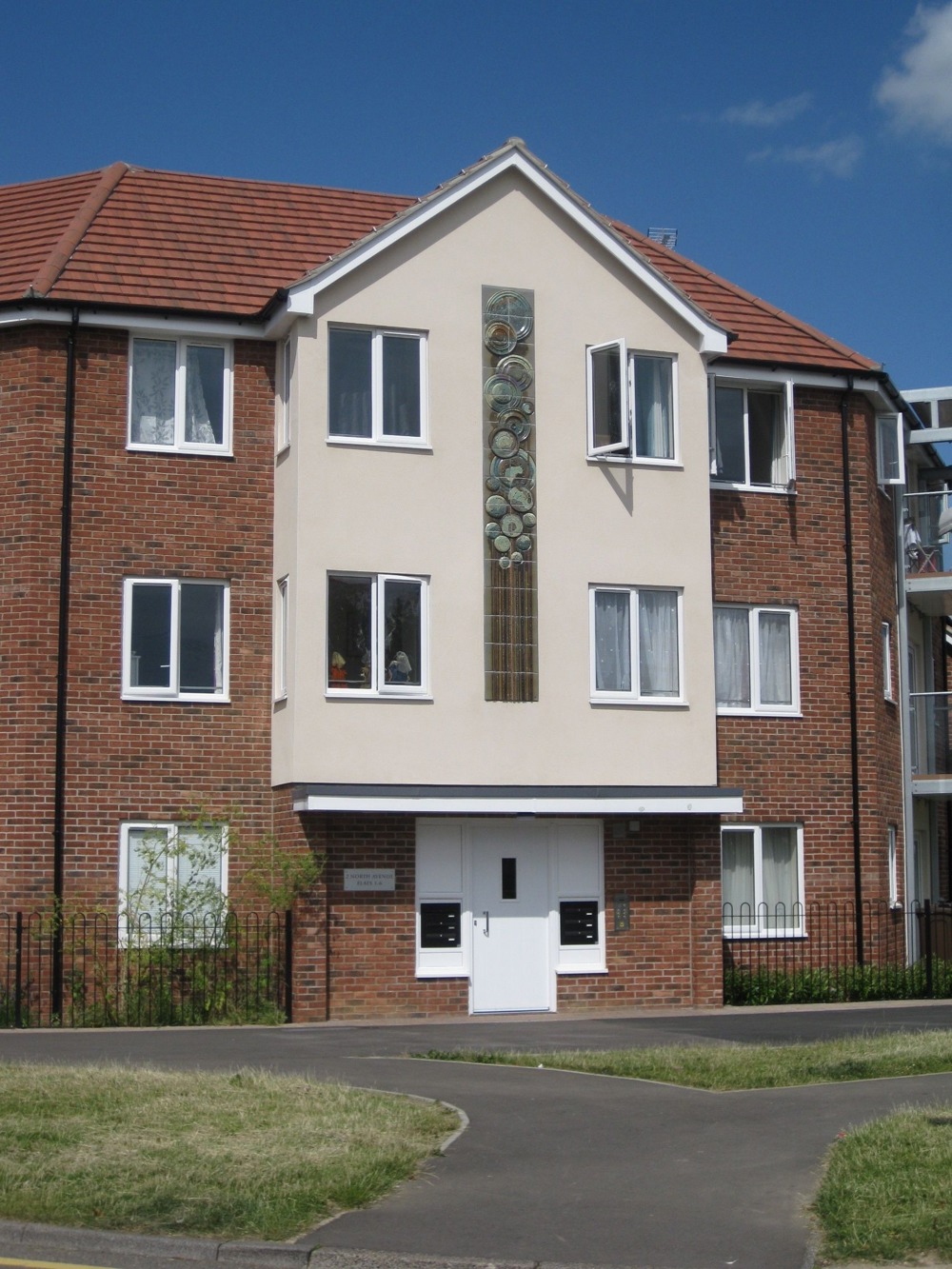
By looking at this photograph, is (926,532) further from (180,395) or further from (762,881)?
(180,395)

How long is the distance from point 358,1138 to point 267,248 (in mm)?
15972

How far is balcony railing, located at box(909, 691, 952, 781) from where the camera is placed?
89.0 ft

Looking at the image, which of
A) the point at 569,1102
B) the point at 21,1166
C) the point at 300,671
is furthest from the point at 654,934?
the point at 21,1166

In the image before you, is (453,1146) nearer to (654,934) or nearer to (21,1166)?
(21,1166)

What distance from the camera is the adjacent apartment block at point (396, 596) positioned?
20766 millimetres

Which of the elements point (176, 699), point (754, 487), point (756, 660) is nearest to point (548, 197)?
point (754, 487)

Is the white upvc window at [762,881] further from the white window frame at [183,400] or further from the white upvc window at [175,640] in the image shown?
the white window frame at [183,400]

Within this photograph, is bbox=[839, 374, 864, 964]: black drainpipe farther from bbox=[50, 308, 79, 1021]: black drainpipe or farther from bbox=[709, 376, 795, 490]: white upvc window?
bbox=[50, 308, 79, 1021]: black drainpipe

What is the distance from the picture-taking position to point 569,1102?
40.5 ft

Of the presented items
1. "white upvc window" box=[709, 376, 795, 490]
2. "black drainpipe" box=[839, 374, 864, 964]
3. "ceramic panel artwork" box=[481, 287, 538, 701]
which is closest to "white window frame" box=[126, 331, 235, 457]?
"ceramic panel artwork" box=[481, 287, 538, 701]

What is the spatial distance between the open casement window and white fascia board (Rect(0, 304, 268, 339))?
9.45 m

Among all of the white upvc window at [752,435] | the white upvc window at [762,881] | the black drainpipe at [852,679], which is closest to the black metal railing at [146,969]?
the white upvc window at [762,881]

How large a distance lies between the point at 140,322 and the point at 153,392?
0.89 metres

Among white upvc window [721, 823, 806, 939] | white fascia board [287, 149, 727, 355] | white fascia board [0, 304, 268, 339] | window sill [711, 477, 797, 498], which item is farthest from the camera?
window sill [711, 477, 797, 498]
